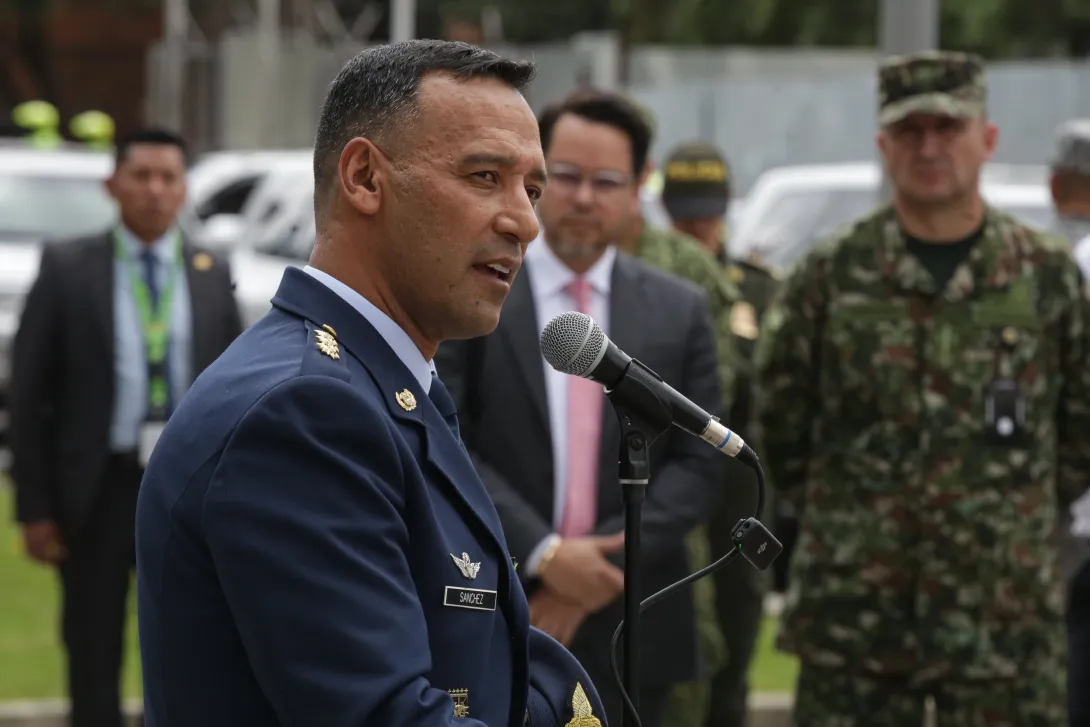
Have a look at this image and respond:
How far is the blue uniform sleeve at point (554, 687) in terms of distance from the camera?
2.64m

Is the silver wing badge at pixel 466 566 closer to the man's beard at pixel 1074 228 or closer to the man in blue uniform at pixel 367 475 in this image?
the man in blue uniform at pixel 367 475

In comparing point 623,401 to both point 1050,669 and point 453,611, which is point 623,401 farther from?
point 1050,669

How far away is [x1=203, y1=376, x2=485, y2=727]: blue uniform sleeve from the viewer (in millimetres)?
2221

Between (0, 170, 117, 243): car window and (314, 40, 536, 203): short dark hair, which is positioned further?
(0, 170, 117, 243): car window

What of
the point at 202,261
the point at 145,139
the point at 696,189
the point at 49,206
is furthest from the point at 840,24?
the point at 202,261

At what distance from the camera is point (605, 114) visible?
5516mm

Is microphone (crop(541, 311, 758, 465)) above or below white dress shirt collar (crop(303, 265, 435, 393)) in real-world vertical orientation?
below

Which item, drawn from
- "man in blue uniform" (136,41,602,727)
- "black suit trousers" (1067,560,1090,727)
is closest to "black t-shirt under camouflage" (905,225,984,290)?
"black suit trousers" (1067,560,1090,727)

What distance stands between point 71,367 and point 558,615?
2.76 meters

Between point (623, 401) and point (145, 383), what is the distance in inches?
170

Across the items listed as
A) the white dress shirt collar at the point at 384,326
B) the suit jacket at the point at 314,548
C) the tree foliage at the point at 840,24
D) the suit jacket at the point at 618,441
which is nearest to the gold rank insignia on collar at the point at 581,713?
the suit jacket at the point at 314,548

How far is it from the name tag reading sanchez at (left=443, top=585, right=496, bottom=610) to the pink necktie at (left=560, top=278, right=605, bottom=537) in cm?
253

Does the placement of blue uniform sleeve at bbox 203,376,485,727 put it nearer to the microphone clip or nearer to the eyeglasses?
the microphone clip

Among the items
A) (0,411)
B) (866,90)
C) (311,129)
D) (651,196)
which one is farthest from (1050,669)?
(311,129)
